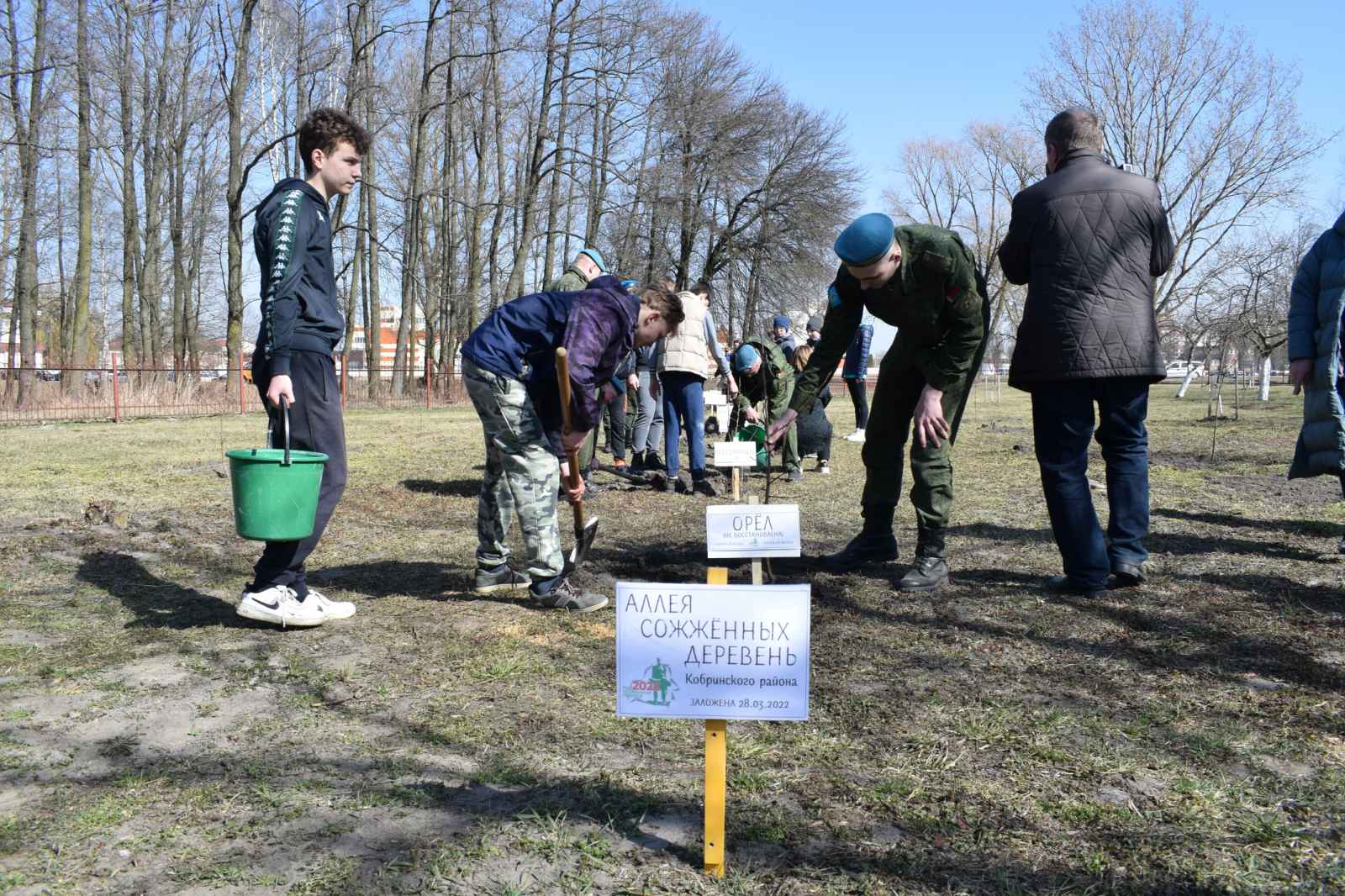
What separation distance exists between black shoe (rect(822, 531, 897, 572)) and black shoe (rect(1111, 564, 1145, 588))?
3.51 feet

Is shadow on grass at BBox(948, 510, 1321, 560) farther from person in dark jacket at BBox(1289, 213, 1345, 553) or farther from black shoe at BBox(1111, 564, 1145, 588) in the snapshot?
black shoe at BBox(1111, 564, 1145, 588)

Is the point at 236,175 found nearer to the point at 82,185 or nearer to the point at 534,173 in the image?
the point at 82,185

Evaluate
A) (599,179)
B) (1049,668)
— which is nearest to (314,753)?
(1049,668)

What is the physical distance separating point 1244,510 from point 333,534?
6.11 metres

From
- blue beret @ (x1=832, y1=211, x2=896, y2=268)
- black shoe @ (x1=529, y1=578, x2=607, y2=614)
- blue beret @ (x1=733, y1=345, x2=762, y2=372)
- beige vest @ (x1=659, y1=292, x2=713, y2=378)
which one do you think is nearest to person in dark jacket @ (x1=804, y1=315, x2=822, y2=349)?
blue beret @ (x1=733, y1=345, x2=762, y2=372)

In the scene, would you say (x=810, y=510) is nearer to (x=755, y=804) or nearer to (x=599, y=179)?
(x=755, y=804)

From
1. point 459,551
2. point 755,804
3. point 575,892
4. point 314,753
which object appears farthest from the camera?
point 459,551

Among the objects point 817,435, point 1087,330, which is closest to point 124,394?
point 817,435

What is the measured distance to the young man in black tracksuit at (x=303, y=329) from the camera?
3.78m

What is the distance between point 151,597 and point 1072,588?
4235 mm

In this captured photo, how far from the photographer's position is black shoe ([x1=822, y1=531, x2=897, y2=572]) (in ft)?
16.6

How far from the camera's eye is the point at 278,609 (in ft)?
12.9

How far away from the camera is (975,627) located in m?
3.96

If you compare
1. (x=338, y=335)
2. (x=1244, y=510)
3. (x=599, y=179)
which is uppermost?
(x=599, y=179)
